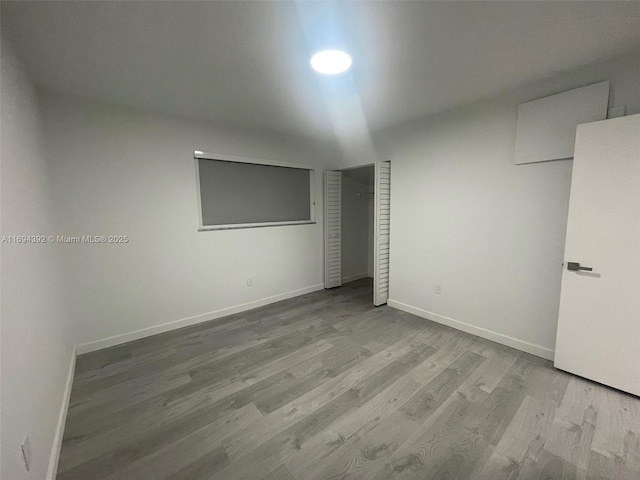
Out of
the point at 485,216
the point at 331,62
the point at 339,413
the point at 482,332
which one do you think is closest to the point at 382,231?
the point at 485,216

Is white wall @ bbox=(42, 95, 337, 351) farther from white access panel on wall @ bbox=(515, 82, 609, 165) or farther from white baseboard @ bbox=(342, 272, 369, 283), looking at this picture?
white access panel on wall @ bbox=(515, 82, 609, 165)

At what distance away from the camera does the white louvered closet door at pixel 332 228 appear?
163 inches

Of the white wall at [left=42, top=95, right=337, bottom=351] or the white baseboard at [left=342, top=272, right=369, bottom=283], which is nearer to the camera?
the white wall at [left=42, top=95, right=337, bottom=351]

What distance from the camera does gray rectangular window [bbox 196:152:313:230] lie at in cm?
312

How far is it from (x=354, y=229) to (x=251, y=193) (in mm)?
2153

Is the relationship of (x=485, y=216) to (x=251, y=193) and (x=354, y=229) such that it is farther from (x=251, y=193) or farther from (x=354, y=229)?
(x=251, y=193)

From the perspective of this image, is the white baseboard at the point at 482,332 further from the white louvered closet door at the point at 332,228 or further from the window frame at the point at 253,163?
the window frame at the point at 253,163

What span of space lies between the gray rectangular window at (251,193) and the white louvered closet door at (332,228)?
0.29m

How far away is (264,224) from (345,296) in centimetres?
165

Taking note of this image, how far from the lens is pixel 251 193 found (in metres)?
3.46

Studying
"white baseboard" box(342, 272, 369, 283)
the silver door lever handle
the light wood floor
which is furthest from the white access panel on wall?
"white baseboard" box(342, 272, 369, 283)

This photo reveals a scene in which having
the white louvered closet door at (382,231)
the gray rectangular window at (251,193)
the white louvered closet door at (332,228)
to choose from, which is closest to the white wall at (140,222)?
the gray rectangular window at (251,193)

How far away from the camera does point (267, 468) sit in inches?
53.7

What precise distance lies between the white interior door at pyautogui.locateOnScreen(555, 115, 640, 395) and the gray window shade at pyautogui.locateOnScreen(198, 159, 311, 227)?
3.01 metres
